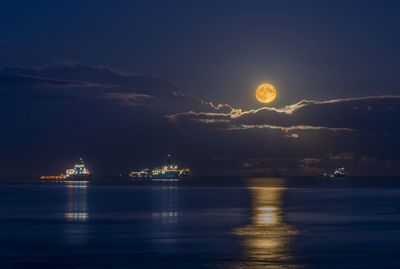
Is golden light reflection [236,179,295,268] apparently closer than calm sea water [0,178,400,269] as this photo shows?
Yes

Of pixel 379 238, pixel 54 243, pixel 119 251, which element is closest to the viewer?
pixel 119 251

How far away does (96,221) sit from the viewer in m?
69.3

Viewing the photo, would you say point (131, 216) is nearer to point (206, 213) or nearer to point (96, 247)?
point (206, 213)

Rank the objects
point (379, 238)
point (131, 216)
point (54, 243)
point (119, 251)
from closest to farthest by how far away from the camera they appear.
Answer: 1. point (119, 251)
2. point (54, 243)
3. point (379, 238)
4. point (131, 216)

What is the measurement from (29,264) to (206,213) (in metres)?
44.6

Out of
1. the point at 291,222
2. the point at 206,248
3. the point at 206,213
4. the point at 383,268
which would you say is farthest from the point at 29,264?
the point at 206,213

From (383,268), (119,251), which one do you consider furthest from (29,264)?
(383,268)

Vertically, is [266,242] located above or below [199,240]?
below

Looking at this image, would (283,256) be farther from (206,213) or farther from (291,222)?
(206,213)

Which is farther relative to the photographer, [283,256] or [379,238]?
[379,238]

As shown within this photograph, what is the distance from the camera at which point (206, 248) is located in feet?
150

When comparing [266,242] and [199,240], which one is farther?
[199,240]

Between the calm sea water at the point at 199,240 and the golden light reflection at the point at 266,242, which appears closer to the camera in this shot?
the golden light reflection at the point at 266,242

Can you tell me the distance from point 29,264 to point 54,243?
10.2m
